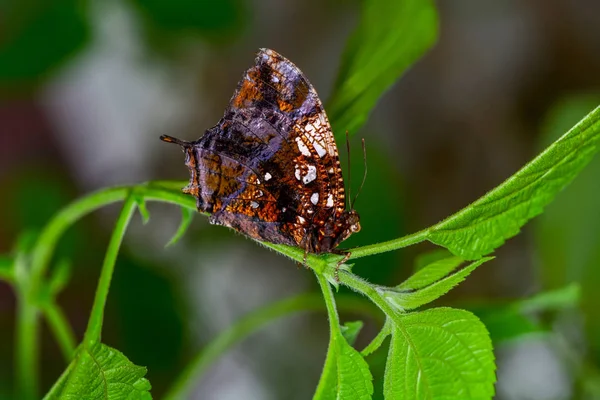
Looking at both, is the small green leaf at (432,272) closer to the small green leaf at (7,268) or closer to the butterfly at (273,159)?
the butterfly at (273,159)

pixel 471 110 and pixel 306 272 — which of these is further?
pixel 471 110

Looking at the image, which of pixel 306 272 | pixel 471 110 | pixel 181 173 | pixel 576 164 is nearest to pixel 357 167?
pixel 306 272

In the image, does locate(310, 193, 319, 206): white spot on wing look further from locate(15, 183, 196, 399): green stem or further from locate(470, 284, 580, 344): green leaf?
locate(470, 284, 580, 344): green leaf

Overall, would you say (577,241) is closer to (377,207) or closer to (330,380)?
(377,207)

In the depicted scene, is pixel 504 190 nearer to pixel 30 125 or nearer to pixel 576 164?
pixel 576 164

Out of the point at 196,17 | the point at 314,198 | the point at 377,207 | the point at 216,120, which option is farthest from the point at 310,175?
the point at 216,120

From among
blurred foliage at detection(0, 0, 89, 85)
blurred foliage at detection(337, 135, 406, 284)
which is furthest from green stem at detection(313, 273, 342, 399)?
blurred foliage at detection(0, 0, 89, 85)

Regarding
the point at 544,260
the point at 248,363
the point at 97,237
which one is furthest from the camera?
the point at 248,363

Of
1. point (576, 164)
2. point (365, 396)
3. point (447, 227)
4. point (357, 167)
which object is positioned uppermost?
point (357, 167)
